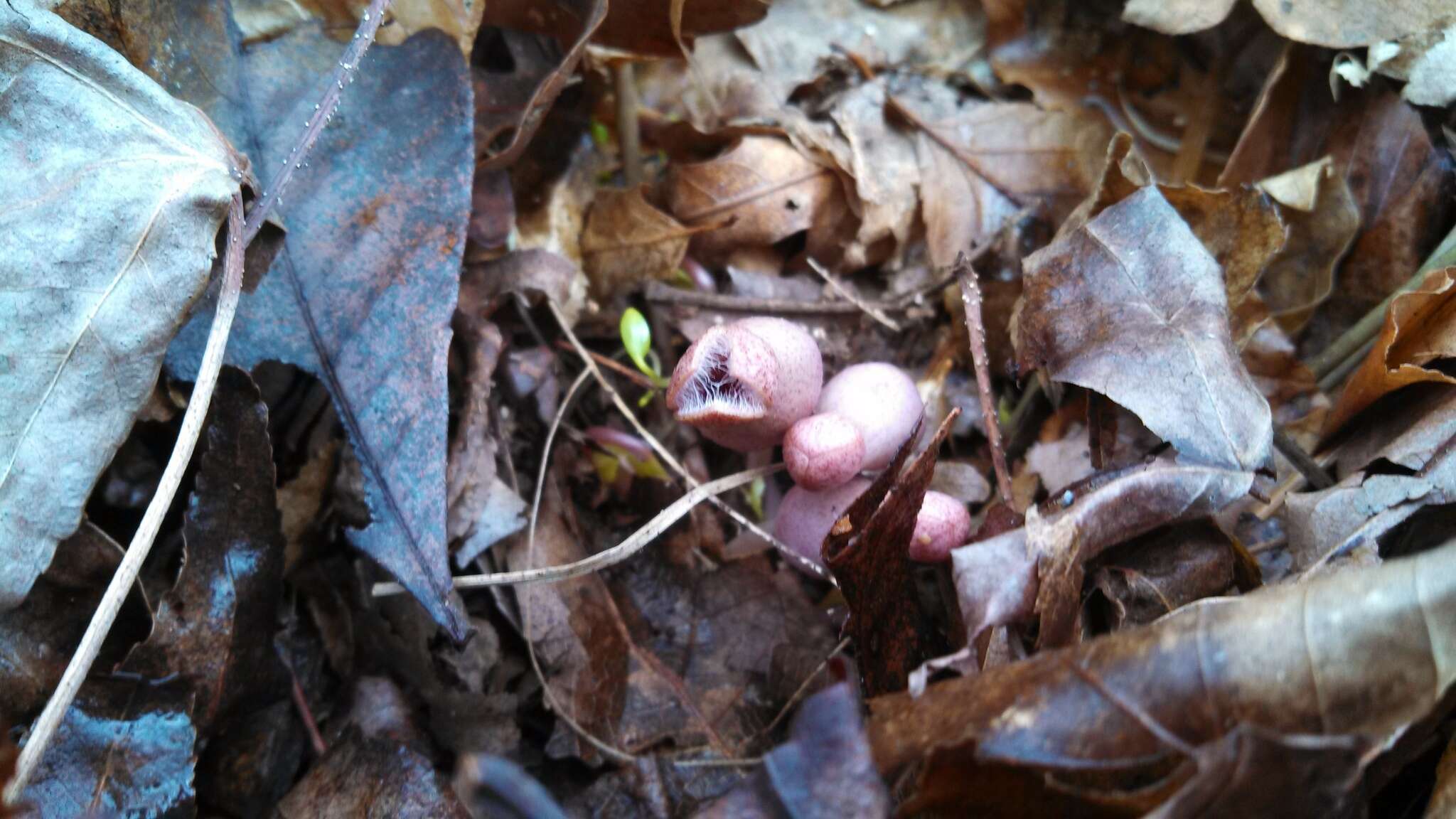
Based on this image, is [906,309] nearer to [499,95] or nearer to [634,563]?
[634,563]

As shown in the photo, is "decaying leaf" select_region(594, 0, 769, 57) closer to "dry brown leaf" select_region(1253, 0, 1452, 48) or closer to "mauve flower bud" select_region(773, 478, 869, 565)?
"mauve flower bud" select_region(773, 478, 869, 565)

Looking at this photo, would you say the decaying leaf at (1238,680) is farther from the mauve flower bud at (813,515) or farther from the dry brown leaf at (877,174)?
the dry brown leaf at (877,174)

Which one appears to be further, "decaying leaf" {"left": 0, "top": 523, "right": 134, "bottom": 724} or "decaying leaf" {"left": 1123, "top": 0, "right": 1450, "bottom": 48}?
"decaying leaf" {"left": 1123, "top": 0, "right": 1450, "bottom": 48}

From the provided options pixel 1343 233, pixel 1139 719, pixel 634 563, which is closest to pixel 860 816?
pixel 1139 719

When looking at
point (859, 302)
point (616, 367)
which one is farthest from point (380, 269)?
point (859, 302)

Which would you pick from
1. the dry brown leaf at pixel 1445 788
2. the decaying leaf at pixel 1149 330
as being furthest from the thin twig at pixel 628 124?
the dry brown leaf at pixel 1445 788

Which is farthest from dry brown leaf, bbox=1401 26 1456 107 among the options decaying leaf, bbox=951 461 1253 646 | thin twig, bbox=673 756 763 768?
thin twig, bbox=673 756 763 768
